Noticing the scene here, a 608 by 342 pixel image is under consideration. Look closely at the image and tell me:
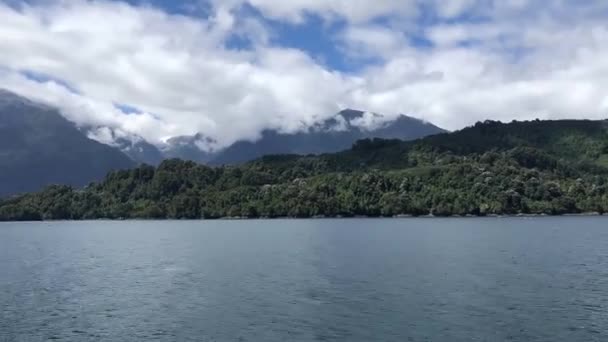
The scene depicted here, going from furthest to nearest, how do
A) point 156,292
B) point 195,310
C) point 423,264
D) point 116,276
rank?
point 423,264, point 116,276, point 156,292, point 195,310

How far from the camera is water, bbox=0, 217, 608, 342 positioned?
58.7 meters

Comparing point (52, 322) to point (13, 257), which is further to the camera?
point (13, 257)

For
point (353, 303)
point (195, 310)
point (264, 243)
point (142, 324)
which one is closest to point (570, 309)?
point (353, 303)

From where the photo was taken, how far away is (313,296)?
76.5 metres

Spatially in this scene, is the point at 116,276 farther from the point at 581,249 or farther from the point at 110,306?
the point at 581,249

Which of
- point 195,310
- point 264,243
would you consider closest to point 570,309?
point 195,310

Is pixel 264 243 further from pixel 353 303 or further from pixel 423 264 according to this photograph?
pixel 353 303

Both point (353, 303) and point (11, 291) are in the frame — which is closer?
point (353, 303)

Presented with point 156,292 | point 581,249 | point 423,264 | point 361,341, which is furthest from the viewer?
point 581,249

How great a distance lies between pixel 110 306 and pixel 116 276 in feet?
93.1

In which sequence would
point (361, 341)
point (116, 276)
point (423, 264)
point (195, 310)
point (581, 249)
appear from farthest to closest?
point (581, 249)
point (423, 264)
point (116, 276)
point (195, 310)
point (361, 341)

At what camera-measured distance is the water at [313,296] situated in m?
58.7

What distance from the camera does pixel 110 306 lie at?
2869 inches

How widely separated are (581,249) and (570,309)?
2970 inches
